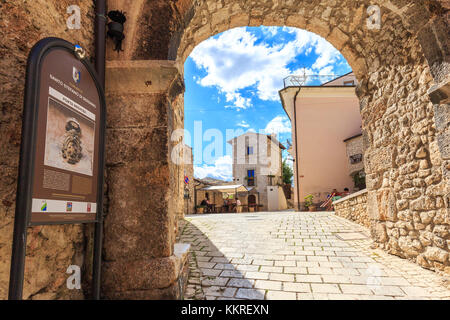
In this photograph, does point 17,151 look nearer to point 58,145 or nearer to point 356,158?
point 58,145

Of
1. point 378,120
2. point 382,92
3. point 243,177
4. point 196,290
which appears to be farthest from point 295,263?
point 243,177

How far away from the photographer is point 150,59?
2041mm

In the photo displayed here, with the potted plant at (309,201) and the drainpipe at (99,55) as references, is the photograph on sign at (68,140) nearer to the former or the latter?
the drainpipe at (99,55)

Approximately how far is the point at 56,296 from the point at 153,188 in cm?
94

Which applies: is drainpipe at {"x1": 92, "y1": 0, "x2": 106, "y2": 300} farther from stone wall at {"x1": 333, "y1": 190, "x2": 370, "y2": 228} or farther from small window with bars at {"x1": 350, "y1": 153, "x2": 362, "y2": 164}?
small window with bars at {"x1": 350, "y1": 153, "x2": 362, "y2": 164}

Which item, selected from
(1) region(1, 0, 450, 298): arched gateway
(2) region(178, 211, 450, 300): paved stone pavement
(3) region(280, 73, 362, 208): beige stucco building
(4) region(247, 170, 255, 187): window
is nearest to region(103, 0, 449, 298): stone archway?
(1) region(1, 0, 450, 298): arched gateway

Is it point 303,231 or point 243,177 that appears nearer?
point 303,231

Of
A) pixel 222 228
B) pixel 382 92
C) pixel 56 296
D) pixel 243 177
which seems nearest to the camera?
pixel 56 296

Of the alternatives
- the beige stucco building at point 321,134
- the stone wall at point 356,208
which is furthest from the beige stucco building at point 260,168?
the stone wall at point 356,208

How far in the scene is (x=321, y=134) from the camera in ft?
40.6

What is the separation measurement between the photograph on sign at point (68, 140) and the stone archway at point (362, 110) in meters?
0.37

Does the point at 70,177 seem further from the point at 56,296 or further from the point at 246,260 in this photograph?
the point at 246,260

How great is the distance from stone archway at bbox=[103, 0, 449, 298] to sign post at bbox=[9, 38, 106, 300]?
0.28m

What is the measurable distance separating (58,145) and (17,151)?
30 centimetres
